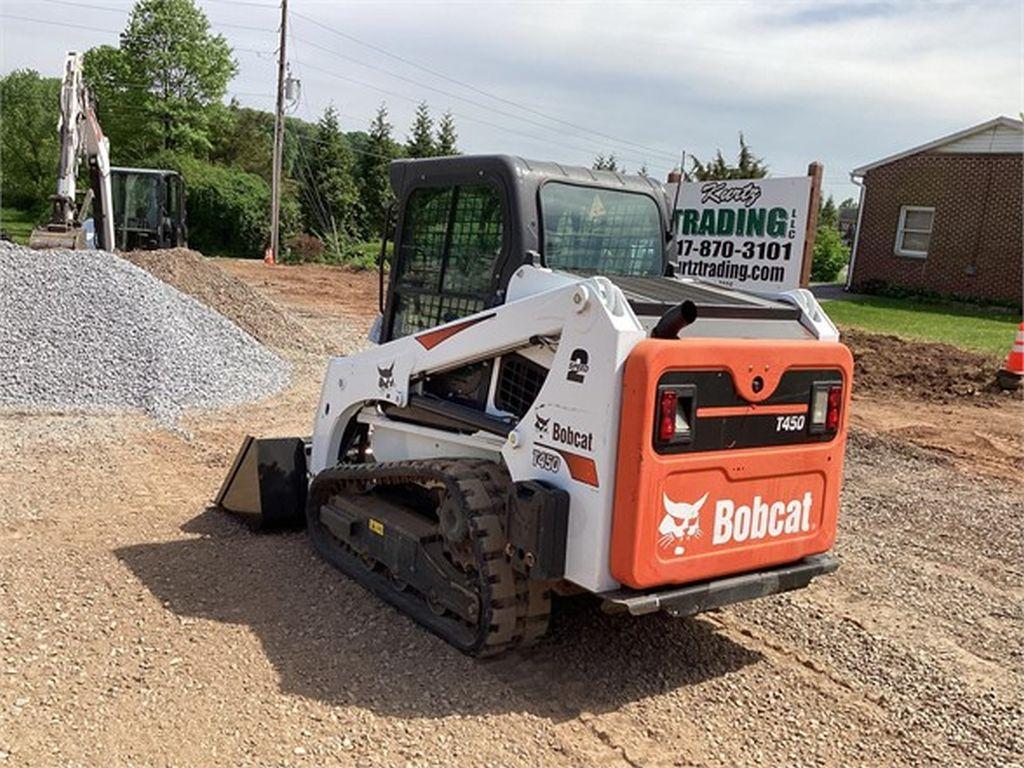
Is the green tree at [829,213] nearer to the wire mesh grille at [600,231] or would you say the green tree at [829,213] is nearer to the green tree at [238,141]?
the green tree at [238,141]

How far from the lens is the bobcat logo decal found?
487cm

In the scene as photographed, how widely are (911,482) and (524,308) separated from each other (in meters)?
4.99

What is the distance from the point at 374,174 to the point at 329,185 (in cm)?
285

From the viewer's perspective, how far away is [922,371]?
12.2 m

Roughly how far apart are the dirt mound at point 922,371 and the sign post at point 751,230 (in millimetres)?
3498

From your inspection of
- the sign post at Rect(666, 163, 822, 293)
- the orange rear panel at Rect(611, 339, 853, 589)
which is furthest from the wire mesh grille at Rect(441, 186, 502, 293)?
the sign post at Rect(666, 163, 822, 293)

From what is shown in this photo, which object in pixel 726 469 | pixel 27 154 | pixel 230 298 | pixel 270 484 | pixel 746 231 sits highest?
pixel 27 154

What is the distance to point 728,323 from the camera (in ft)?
12.9

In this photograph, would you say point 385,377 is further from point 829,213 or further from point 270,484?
point 829,213

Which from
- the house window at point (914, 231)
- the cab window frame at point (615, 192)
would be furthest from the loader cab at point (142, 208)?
the cab window frame at point (615, 192)

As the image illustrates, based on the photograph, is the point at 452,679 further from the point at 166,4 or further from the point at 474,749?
the point at 166,4

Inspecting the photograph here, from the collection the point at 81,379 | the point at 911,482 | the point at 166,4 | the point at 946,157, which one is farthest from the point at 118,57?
the point at 911,482

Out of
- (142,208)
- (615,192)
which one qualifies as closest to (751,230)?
(615,192)

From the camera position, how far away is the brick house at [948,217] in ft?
70.6
